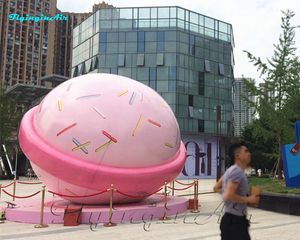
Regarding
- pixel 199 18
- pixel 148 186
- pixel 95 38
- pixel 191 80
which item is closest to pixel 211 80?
pixel 191 80

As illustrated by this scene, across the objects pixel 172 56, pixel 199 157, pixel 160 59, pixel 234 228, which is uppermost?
pixel 172 56

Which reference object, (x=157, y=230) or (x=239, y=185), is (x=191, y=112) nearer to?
(x=157, y=230)

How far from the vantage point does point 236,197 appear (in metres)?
4.88

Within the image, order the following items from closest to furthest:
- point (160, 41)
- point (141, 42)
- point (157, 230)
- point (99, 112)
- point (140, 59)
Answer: point (157, 230) < point (99, 112) < point (160, 41) < point (140, 59) < point (141, 42)

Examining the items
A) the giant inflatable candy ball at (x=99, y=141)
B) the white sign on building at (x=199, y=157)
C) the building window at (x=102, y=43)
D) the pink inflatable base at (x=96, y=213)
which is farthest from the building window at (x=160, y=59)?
the pink inflatable base at (x=96, y=213)

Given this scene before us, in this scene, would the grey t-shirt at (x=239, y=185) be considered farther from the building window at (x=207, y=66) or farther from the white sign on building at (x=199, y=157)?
the building window at (x=207, y=66)

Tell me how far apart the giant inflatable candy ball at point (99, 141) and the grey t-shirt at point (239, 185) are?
6.96 m

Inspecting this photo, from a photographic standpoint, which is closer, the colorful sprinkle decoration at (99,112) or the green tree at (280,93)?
the colorful sprinkle decoration at (99,112)

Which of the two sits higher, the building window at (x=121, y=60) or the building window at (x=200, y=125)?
the building window at (x=121, y=60)

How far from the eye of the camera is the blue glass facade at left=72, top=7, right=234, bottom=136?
160ft

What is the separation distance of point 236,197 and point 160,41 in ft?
150

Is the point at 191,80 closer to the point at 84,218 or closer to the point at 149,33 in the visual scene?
the point at 149,33

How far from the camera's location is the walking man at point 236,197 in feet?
16.1

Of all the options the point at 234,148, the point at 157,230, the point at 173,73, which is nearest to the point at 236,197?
the point at 234,148
